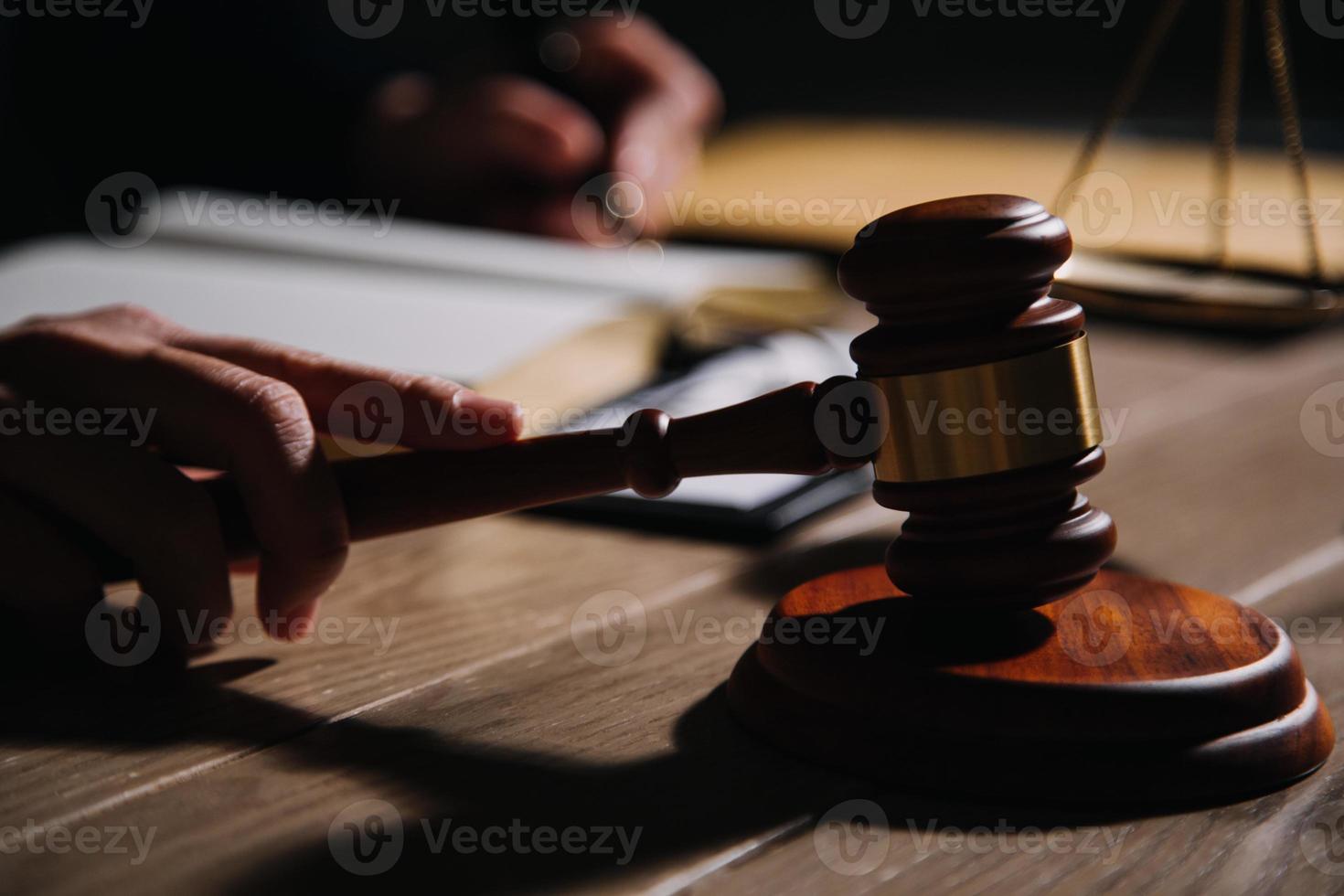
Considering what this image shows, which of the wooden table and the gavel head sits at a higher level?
the gavel head

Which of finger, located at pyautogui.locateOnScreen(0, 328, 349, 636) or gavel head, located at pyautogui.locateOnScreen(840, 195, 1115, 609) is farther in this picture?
finger, located at pyautogui.locateOnScreen(0, 328, 349, 636)

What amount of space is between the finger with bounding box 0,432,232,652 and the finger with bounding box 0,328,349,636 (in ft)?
0.06

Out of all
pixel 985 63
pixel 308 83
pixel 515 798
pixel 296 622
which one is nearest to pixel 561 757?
pixel 515 798

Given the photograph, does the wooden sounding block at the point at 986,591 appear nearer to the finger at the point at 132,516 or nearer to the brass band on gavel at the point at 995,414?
the brass band on gavel at the point at 995,414

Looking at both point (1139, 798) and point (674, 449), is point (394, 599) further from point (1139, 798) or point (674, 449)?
point (1139, 798)

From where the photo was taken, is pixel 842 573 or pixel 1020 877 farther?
pixel 842 573

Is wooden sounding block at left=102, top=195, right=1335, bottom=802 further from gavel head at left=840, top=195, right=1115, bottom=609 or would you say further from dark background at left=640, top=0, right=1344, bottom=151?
dark background at left=640, top=0, right=1344, bottom=151

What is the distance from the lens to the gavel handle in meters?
0.50

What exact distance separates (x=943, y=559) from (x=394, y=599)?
0.32 m

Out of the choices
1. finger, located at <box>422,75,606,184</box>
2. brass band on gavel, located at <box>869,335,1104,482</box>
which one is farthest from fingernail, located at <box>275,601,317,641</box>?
finger, located at <box>422,75,606,184</box>

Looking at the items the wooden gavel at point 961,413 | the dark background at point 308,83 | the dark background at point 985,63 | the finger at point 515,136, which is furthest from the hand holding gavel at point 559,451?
the dark background at point 985,63

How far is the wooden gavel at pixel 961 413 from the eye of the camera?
448mm

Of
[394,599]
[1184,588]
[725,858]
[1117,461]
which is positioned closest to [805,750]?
[725,858]

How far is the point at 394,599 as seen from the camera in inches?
27.0
